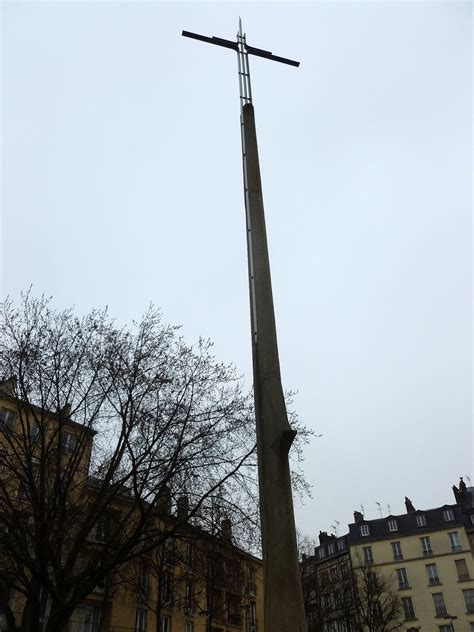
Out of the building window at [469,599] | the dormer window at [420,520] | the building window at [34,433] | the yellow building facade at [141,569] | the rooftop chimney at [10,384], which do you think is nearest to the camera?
the yellow building facade at [141,569]

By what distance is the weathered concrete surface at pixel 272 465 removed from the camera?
352 centimetres

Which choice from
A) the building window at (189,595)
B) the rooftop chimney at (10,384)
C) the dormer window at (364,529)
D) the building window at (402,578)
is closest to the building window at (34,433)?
the rooftop chimney at (10,384)

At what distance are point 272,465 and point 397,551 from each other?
59.5 metres

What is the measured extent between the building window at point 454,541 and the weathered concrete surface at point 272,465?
187ft

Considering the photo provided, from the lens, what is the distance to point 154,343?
56.1 feet

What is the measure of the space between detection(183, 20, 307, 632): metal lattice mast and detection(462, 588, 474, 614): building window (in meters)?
56.1

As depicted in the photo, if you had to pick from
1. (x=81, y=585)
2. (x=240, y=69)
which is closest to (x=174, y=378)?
(x=81, y=585)

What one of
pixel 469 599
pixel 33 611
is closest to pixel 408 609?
pixel 469 599

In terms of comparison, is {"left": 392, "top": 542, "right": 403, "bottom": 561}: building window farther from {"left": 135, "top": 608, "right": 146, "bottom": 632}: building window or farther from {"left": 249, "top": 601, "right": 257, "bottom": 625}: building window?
{"left": 135, "top": 608, "right": 146, "bottom": 632}: building window

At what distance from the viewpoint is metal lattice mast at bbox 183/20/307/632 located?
3531 mm

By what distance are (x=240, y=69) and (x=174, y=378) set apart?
10.9 metres

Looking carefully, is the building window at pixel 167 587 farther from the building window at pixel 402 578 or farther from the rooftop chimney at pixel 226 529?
the building window at pixel 402 578

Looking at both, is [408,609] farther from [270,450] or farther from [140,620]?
[270,450]

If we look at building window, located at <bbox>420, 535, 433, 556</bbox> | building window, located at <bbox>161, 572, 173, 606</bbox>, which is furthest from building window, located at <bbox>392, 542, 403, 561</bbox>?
building window, located at <bbox>161, 572, 173, 606</bbox>
